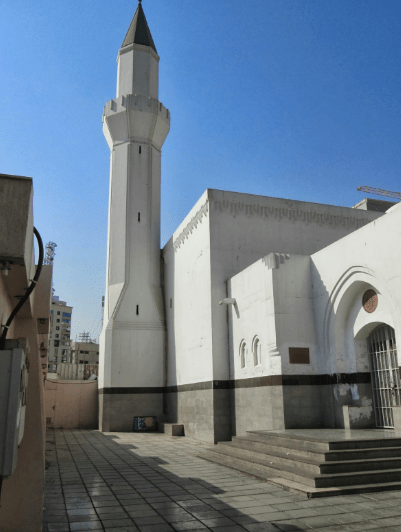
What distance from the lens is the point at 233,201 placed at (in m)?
15.2

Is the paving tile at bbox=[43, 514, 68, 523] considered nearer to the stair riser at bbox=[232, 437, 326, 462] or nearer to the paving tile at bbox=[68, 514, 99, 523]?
the paving tile at bbox=[68, 514, 99, 523]

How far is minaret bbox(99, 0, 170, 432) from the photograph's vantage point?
18.1 meters

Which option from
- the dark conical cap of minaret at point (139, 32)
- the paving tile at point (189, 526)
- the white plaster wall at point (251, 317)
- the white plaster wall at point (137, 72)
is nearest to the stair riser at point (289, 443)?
the white plaster wall at point (251, 317)

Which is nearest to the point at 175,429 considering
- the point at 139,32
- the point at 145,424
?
the point at 145,424

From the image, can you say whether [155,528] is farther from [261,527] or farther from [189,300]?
[189,300]

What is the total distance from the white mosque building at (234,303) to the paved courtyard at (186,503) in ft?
10.2

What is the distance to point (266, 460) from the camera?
8.77m

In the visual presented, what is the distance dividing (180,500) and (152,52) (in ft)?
64.7

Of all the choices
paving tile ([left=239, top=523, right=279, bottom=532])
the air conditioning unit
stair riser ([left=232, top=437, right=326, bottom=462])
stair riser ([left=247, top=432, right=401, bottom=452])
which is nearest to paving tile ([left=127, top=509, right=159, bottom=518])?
paving tile ([left=239, top=523, right=279, bottom=532])

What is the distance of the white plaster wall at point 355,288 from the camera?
9125 mm

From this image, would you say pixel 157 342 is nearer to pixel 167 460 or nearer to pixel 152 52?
pixel 167 460

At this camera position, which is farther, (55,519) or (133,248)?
(133,248)

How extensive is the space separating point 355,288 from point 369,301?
517mm

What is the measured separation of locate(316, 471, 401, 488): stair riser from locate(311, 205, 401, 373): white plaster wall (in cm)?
277
